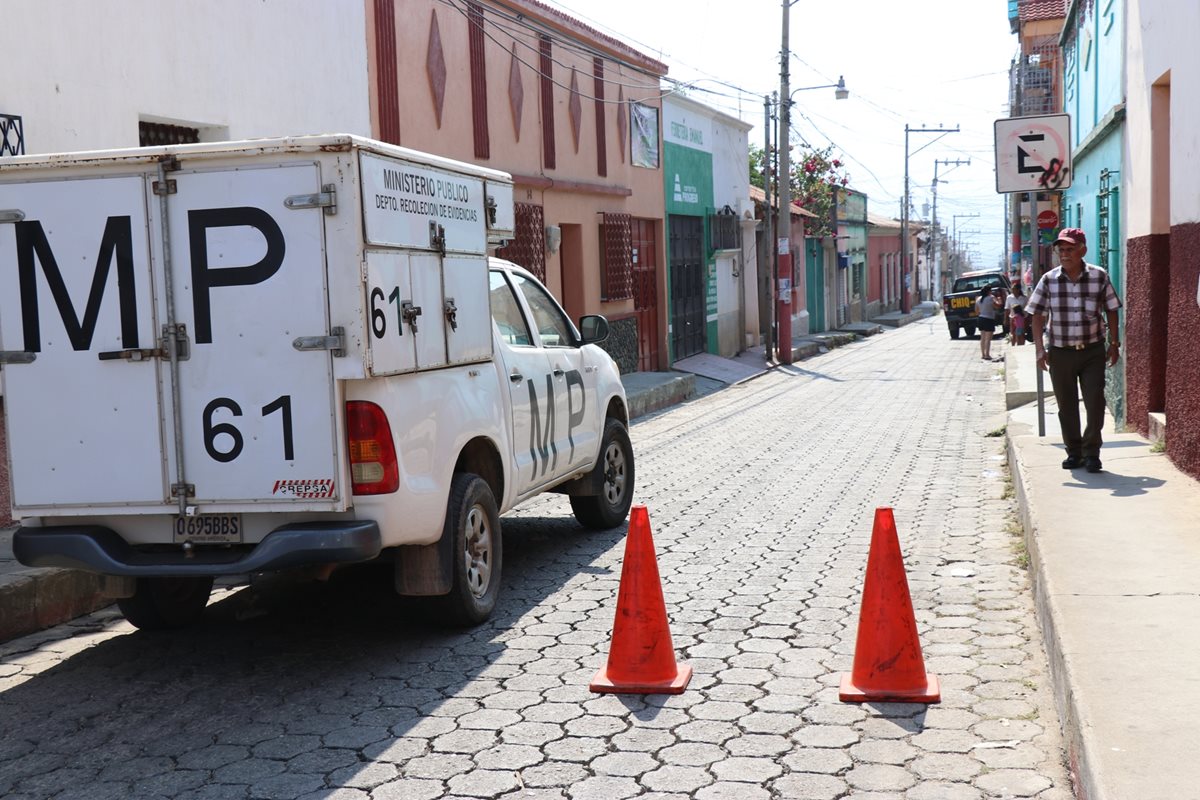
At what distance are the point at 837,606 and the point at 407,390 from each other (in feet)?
8.33

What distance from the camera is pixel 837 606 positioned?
677cm

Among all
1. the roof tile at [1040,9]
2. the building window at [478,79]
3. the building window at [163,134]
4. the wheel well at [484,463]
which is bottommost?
the wheel well at [484,463]

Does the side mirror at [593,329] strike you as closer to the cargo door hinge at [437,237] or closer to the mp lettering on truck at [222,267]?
the cargo door hinge at [437,237]

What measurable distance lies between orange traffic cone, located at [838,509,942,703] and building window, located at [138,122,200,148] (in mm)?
7676

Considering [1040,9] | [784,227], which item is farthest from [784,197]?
[1040,9]

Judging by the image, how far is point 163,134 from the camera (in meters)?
11.1

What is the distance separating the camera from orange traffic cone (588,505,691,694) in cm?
543

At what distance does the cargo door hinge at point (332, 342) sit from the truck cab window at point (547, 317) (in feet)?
8.97

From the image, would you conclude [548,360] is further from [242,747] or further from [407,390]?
[242,747]

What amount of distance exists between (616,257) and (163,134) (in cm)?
1198

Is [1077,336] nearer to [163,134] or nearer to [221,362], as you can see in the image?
[221,362]

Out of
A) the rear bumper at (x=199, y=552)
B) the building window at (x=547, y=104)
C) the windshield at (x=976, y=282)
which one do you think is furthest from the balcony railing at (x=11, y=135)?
the windshield at (x=976, y=282)

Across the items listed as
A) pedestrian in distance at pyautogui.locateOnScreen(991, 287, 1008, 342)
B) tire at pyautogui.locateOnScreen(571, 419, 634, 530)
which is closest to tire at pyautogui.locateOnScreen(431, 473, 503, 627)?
tire at pyautogui.locateOnScreen(571, 419, 634, 530)

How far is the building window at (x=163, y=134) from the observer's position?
35.8 feet
